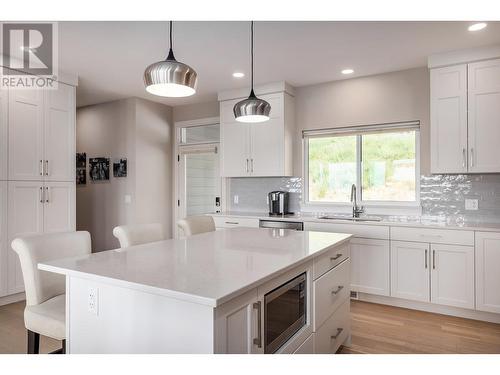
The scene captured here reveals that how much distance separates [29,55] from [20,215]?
164 centimetres

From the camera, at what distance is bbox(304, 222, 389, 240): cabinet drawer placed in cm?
350

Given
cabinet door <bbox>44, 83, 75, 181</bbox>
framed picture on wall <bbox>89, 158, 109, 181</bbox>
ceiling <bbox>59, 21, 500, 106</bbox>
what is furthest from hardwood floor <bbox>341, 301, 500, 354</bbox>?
framed picture on wall <bbox>89, 158, 109, 181</bbox>

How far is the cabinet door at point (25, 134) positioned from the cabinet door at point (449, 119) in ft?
13.8

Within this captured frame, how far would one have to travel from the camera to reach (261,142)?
177 inches

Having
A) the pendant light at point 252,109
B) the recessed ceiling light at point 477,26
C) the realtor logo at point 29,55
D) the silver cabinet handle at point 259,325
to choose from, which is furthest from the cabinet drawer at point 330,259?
the realtor logo at point 29,55

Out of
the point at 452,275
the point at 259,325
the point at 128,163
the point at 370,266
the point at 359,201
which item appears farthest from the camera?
the point at 128,163

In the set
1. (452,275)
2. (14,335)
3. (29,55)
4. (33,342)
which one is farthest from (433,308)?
(29,55)

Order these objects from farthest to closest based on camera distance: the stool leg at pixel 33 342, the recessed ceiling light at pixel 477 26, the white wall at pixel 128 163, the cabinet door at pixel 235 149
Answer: the white wall at pixel 128 163 < the cabinet door at pixel 235 149 < the recessed ceiling light at pixel 477 26 < the stool leg at pixel 33 342

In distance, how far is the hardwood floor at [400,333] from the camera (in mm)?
2605

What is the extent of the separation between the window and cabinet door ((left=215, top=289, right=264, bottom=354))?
3.11m

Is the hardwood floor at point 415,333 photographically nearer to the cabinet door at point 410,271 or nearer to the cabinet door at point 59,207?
the cabinet door at point 410,271

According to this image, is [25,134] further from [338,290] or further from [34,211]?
[338,290]

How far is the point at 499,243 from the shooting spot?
2.99m
